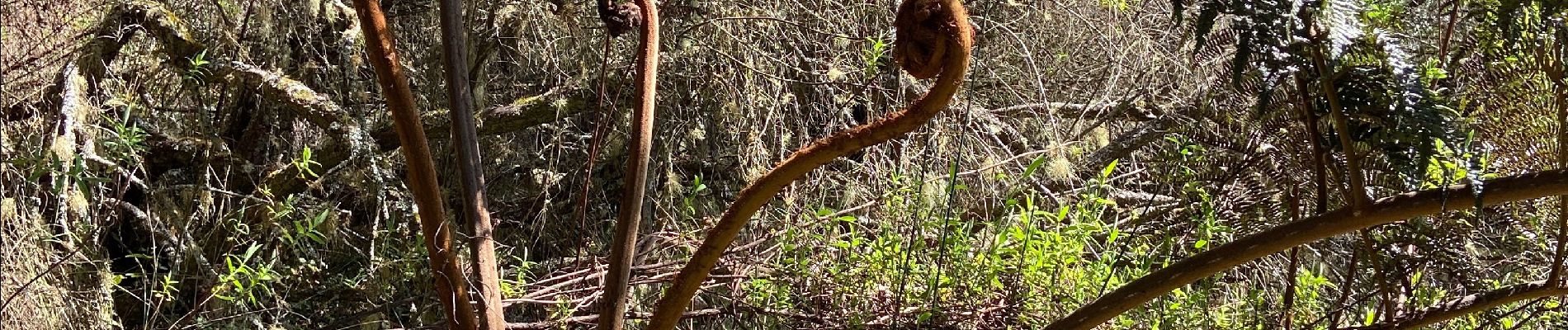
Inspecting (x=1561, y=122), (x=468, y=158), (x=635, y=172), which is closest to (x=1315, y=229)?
(x=1561, y=122)

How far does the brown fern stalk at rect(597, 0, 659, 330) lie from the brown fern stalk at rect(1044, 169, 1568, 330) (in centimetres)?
43

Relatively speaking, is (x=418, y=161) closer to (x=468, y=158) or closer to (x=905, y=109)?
(x=468, y=158)

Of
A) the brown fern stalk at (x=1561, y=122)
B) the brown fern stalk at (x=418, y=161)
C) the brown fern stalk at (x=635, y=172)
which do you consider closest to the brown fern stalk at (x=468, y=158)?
the brown fern stalk at (x=418, y=161)

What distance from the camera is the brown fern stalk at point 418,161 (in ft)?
3.84

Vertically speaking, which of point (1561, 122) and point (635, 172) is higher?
point (1561, 122)

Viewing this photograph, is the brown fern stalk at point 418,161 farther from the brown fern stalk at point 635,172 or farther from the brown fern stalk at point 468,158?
the brown fern stalk at point 635,172

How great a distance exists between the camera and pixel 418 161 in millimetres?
1197

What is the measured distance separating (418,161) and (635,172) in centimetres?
21

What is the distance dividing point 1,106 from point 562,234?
0.94 m

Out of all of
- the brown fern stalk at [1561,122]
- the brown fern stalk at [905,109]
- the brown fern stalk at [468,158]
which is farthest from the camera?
the brown fern stalk at [468,158]

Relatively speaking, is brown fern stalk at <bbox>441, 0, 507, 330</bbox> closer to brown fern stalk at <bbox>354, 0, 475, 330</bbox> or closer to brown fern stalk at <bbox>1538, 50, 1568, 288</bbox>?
brown fern stalk at <bbox>354, 0, 475, 330</bbox>

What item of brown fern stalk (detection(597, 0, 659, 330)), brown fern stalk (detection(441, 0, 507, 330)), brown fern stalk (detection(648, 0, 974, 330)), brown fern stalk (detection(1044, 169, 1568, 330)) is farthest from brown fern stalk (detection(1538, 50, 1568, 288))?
brown fern stalk (detection(441, 0, 507, 330))

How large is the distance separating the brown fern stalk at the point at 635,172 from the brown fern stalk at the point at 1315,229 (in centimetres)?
43

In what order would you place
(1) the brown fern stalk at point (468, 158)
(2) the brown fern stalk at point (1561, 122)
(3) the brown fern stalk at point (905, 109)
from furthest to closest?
(1) the brown fern stalk at point (468, 158) → (2) the brown fern stalk at point (1561, 122) → (3) the brown fern stalk at point (905, 109)
